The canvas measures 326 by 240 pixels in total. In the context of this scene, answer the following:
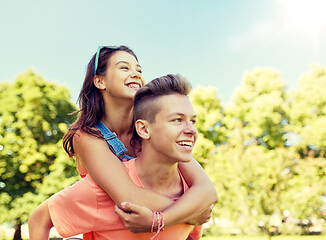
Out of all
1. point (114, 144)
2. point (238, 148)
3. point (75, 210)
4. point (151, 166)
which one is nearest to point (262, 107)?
point (238, 148)

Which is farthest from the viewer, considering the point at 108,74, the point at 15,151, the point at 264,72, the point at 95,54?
the point at 264,72

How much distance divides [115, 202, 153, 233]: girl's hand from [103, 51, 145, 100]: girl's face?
951 millimetres

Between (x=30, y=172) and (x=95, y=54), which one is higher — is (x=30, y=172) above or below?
below

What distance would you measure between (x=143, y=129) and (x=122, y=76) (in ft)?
2.09

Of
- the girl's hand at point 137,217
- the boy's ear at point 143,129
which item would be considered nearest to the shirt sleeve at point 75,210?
the girl's hand at point 137,217

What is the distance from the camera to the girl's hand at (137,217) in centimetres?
201

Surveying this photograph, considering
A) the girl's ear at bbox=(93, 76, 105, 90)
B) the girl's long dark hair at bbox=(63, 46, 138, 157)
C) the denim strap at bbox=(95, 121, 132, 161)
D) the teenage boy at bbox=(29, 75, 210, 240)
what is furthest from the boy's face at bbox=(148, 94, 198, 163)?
the girl's ear at bbox=(93, 76, 105, 90)

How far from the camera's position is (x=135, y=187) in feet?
7.17

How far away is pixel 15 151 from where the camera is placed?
18797mm

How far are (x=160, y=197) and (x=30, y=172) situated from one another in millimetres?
18662

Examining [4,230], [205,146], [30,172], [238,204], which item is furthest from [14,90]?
[238,204]

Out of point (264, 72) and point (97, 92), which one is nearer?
point (97, 92)

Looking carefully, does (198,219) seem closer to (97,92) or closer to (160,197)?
(160,197)

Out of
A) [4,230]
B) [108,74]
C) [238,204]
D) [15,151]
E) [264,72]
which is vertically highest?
[108,74]
